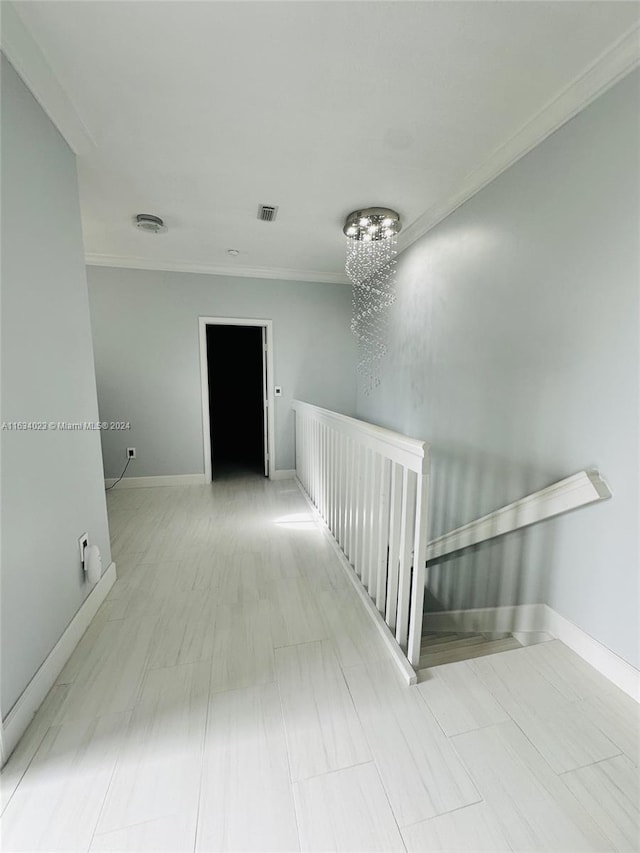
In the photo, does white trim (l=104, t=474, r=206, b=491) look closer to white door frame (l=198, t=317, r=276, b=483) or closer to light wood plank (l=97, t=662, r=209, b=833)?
white door frame (l=198, t=317, r=276, b=483)

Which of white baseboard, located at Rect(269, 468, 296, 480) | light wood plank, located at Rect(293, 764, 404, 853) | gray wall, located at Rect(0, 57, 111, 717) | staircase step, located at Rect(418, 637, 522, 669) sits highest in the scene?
gray wall, located at Rect(0, 57, 111, 717)

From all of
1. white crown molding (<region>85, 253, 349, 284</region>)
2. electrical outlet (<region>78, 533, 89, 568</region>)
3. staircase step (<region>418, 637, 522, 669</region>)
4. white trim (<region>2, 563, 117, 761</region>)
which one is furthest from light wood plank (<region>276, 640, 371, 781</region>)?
white crown molding (<region>85, 253, 349, 284</region>)

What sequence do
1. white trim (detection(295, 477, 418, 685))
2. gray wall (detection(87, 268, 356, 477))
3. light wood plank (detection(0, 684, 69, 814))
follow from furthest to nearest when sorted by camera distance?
gray wall (detection(87, 268, 356, 477)) < white trim (detection(295, 477, 418, 685)) < light wood plank (detection(0, 684, 69, 814))

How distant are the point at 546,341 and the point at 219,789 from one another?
6.98ft

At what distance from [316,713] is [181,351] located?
347 centimetres

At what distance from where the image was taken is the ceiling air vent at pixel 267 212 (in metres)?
2.39

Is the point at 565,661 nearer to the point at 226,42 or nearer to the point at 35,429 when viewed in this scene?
the point at 35,429

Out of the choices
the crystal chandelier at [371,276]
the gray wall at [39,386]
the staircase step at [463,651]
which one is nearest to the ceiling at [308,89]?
the crystal chandelier at [371,276]

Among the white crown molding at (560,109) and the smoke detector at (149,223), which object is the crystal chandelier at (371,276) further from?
the smoke detector at (149,223)

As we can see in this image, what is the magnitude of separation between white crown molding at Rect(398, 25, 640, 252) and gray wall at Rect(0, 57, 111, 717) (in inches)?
85.6

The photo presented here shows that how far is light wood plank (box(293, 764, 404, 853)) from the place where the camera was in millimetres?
826

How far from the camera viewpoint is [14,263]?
1.16 metres

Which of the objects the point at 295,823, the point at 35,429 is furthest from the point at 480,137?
the point at 295,823

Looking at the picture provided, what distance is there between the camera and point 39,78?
1.30m
